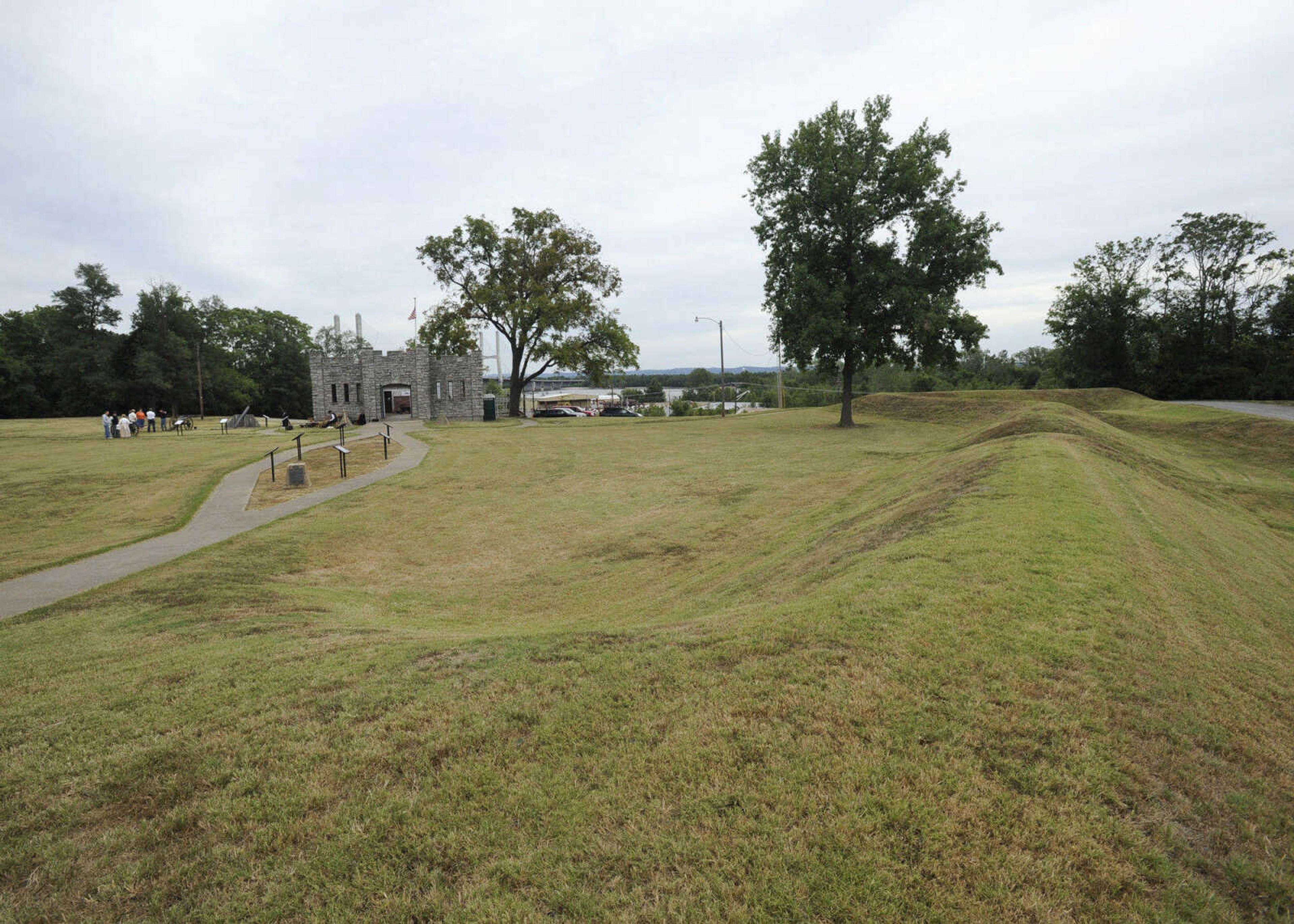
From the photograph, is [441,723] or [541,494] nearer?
[441,723]

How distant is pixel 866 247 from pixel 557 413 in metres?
36.7

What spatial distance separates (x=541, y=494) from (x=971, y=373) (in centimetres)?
8168

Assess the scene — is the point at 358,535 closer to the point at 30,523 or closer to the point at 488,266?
the point at 30,523

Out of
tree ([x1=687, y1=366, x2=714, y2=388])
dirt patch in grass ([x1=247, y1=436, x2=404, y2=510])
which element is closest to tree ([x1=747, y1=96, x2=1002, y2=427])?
dirt patch in grass ([x1=247, y1=436, x2=404, y2=510])

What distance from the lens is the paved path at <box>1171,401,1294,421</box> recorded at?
25.6 meters

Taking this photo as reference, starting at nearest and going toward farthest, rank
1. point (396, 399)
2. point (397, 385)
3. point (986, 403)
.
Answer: point (986, 403)
point (397, 385)
point (396, 399)

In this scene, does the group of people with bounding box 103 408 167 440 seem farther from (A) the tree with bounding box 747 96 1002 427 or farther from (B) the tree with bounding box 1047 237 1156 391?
(B) the tree with bounding box 1047 237 1156 391

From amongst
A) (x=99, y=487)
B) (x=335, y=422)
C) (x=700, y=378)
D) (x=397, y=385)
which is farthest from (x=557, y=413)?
(x=700, y=378)

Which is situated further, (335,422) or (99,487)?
(335,422)

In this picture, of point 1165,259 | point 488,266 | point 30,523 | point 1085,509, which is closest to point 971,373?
point 1165,259

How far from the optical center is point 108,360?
193 feet

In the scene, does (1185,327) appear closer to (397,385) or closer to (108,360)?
(397,385)

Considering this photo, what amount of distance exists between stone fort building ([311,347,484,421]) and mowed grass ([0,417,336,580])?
15.4 meters

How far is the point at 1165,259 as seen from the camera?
4500 cm
